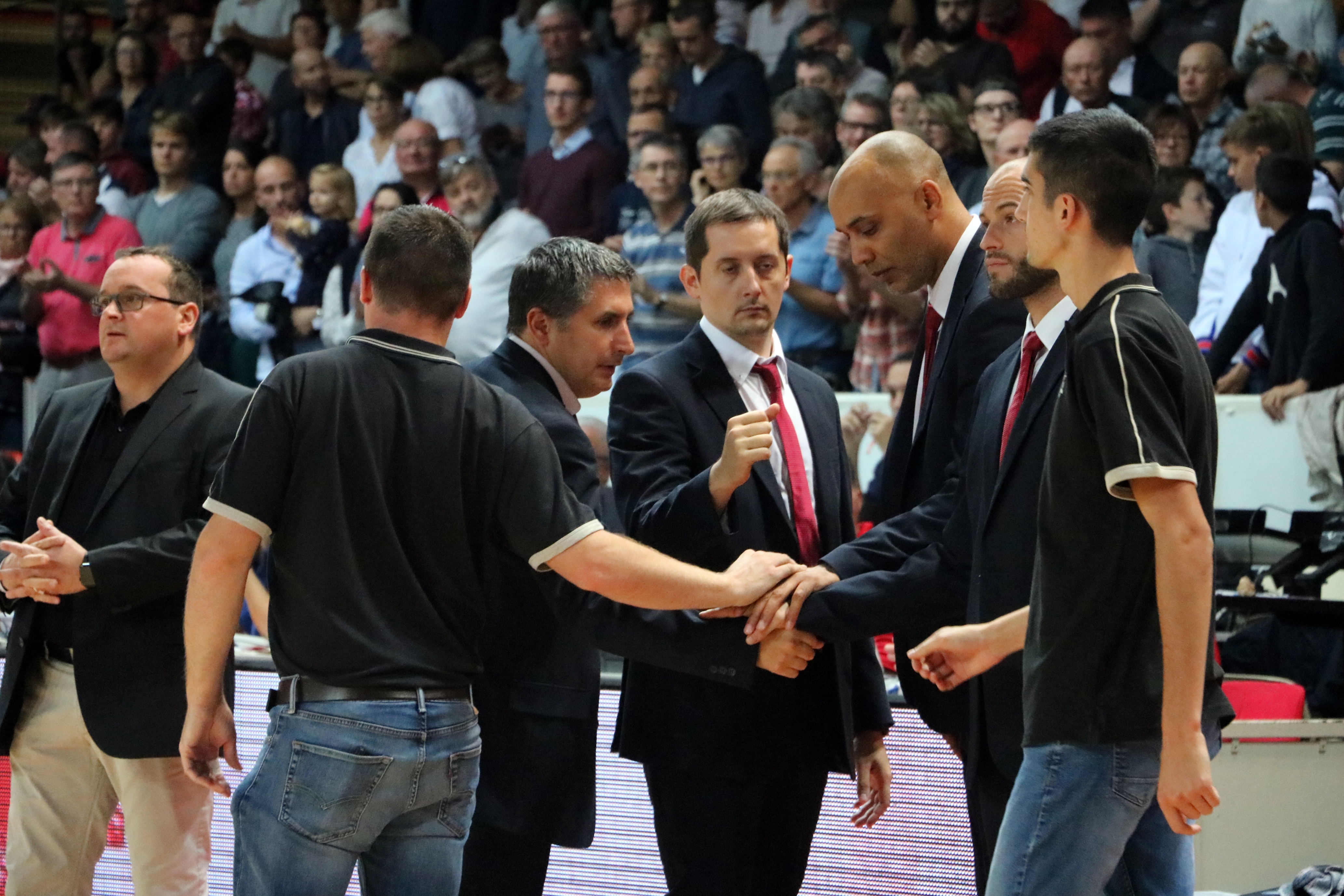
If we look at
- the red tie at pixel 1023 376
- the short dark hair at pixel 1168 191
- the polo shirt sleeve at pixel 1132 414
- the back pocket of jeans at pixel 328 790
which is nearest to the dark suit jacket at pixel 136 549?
the back pocket of jeans at pixel 328 790

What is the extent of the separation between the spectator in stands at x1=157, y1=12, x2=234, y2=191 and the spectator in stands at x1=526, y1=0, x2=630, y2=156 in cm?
271

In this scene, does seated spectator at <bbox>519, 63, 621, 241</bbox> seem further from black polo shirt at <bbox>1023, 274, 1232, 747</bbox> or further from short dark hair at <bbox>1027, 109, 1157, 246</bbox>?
black polo shirt at <bbox>1023, 274, 1232, 747</bbox>

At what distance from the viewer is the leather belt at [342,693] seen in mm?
2576

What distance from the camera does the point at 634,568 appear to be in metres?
2.75

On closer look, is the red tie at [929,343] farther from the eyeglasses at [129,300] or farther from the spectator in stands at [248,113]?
the spectator in stands at [248,113]

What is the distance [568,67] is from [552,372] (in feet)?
21.6

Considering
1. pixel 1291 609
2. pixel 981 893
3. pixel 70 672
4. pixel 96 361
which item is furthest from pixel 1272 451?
pixel 96 361

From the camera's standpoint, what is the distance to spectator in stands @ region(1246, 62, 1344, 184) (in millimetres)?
6906

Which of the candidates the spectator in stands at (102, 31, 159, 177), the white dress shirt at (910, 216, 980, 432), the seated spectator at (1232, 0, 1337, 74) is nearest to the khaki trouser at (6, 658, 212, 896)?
the white dress shirt at (910, 216, 980, 432)

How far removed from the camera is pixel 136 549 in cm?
337

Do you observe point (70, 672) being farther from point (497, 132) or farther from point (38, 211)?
point (38, 211)

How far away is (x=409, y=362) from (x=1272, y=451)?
5.00 meters

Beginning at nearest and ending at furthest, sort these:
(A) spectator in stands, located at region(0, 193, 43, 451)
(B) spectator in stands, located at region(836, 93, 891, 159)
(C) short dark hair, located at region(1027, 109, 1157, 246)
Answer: (C) short dark hair, located at region(1027, 109, 1157, 246) → (B) spectator in stands, located at region(836, 93, 891, 159) → (A) spectator in stands, located at region(0, 193, 43, 451)

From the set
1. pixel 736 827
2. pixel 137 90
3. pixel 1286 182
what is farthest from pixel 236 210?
pixel 736 827
